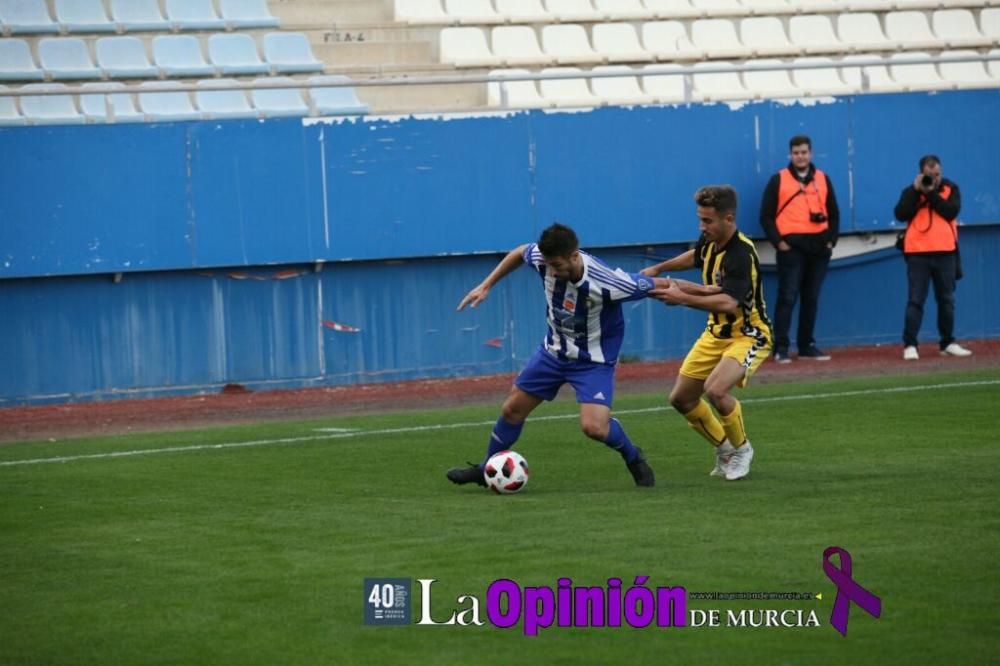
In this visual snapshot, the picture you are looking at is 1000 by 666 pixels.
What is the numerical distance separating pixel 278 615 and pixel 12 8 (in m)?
13.8

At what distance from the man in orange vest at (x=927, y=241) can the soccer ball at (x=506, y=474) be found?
909 centimetres

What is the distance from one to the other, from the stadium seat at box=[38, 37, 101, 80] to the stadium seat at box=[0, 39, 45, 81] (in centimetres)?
17

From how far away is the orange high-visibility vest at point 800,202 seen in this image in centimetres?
1859

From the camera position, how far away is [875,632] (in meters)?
6.57

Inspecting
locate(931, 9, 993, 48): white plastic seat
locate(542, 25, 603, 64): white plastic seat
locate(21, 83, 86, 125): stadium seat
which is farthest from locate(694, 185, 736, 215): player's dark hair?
locate(931, 9, 993, 48): white plastic seat

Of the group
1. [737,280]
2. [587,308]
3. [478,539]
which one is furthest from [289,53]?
[478,539]

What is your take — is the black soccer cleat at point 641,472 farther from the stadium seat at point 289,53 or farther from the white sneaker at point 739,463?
the stadium seat at point 289,53

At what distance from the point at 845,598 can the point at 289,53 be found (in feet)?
45.5

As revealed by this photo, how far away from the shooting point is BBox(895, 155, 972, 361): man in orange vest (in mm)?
18172

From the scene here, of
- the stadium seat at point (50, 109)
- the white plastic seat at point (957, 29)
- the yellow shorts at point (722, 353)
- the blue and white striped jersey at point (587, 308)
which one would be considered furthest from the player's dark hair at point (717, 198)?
the white plastic seat at point (957, 29)

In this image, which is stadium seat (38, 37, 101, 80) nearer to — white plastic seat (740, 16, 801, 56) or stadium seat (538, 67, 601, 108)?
stadium seat (538, 67, 601, 108)

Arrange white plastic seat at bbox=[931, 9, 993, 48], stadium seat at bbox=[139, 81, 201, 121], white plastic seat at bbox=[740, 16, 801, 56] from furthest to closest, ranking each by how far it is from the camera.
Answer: white plastic seat at bbox=[931, 9, 993, 48]
white plastic seat at bbox=[740, 16, 801, 56]
stadium seat at bbox=[139, 81, 201, 121]

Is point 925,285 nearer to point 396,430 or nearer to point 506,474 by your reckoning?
point 396,430

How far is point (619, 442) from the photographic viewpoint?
10.2 metres
